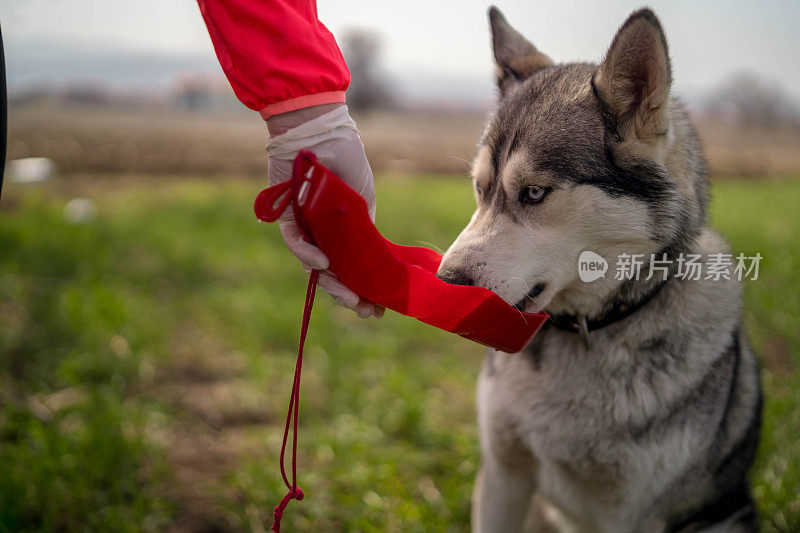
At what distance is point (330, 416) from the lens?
3.26 m

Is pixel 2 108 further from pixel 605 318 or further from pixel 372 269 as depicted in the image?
pixel 605 318

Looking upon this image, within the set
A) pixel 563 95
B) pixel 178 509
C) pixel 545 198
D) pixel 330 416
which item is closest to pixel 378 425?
pixel 330 416

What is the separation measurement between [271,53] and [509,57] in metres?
1.17

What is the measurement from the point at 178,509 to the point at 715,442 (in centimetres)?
225

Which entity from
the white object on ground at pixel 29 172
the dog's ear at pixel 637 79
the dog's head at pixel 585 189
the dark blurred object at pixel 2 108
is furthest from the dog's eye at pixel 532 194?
the white object on ground at pixel 29 172

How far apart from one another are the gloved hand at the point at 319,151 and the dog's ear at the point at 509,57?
927 millimetres

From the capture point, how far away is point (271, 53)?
1346 millimetres

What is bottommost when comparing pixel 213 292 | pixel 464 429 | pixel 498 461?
pixel 213 292

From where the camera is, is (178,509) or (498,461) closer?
(498,461)

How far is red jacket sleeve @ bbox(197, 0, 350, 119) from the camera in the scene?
1339mm

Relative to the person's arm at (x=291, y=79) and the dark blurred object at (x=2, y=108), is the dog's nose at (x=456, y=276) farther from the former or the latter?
the dark blurred object at (x=2, y=108)

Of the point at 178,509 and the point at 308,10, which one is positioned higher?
the point at 308,10

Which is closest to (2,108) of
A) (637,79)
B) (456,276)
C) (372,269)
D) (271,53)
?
(271,53)

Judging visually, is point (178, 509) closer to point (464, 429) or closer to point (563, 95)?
point (464, 429)
